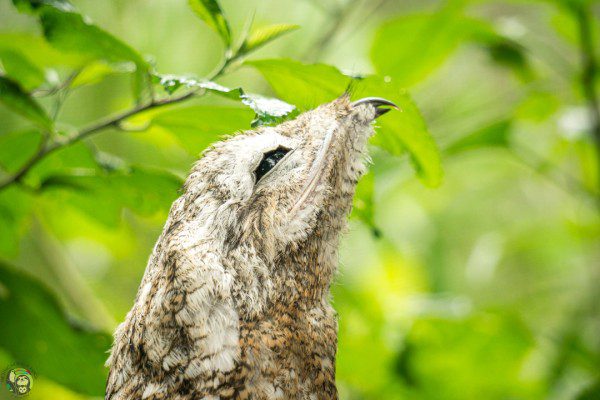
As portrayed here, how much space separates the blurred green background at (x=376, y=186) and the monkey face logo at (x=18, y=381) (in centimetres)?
7

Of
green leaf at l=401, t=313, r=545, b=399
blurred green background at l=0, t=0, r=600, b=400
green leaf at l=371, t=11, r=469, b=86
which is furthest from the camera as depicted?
green leaf at l=401, t=313, r=545, b=399

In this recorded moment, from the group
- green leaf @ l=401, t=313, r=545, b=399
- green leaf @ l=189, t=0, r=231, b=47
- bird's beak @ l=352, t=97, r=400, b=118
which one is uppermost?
green leaf @ l=401, t=313, r=545, b=399

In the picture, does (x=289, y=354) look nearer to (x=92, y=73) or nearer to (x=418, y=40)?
(x=92, y=73)

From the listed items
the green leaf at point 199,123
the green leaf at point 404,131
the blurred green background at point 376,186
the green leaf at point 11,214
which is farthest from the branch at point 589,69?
the green leaf at point 11,214

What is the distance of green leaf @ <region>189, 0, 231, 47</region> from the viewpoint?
84 centimetres

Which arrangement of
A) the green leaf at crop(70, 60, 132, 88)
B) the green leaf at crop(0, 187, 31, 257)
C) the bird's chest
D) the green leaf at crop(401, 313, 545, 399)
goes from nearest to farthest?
the bird's chest
the green leaf at crop(70, 60, 132, 88)
the green leaf at crop(0, 187, 31, 257)
the green leaf at crop(401, 313, 545, 399)

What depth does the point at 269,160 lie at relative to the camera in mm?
779

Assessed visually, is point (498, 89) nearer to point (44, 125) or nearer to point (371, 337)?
point (371, 337)

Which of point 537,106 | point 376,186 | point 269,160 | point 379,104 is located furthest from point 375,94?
point 537,106

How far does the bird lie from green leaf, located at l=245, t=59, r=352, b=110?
49mm

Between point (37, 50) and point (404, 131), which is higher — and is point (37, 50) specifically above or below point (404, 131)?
above

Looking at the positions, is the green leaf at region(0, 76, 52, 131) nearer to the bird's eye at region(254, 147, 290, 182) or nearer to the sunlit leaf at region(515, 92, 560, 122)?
the bird's eye at region(254, 147, 290, 182)

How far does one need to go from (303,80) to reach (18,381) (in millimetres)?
636

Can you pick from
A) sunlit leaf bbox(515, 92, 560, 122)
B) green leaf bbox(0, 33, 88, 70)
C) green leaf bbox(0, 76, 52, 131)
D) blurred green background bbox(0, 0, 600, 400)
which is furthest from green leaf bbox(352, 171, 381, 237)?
sunlit leaf bbox(515, 92, 560, 122)
